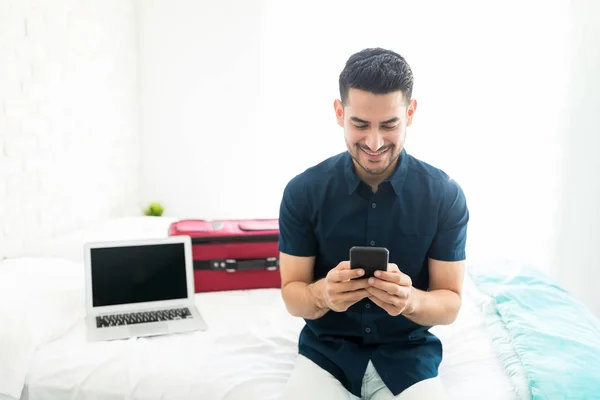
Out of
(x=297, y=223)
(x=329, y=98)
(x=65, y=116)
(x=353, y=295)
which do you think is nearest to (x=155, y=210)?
(x=65, y=116)

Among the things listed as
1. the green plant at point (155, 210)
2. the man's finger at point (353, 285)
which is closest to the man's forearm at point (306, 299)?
the man's finger at point (353, 285)

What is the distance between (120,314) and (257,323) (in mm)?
440

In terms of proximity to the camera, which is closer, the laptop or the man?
the man

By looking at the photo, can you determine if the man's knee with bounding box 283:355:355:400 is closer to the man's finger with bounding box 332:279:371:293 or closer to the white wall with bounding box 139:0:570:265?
the man's finger with bounding box 332:279:371:293

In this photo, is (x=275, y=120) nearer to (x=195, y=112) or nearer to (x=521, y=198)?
(x=195, y=112)

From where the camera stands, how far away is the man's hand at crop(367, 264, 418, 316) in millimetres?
1225

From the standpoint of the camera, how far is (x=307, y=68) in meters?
3.21

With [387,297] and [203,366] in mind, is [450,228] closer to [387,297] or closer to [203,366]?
[387,297]

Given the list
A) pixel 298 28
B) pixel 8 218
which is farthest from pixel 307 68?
pixel 8 218

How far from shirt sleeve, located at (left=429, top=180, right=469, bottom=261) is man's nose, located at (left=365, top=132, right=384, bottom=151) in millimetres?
224

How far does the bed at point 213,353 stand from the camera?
144 centimetres

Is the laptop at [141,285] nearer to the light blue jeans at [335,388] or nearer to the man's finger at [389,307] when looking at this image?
the light blue jeans at [335,388]

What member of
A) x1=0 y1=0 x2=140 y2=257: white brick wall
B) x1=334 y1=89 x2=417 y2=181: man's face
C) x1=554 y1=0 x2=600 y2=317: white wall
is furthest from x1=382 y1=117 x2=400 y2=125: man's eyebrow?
x1=554 y1=0 x2=600 y2=317: white wall

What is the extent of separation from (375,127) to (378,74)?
0.39ft
